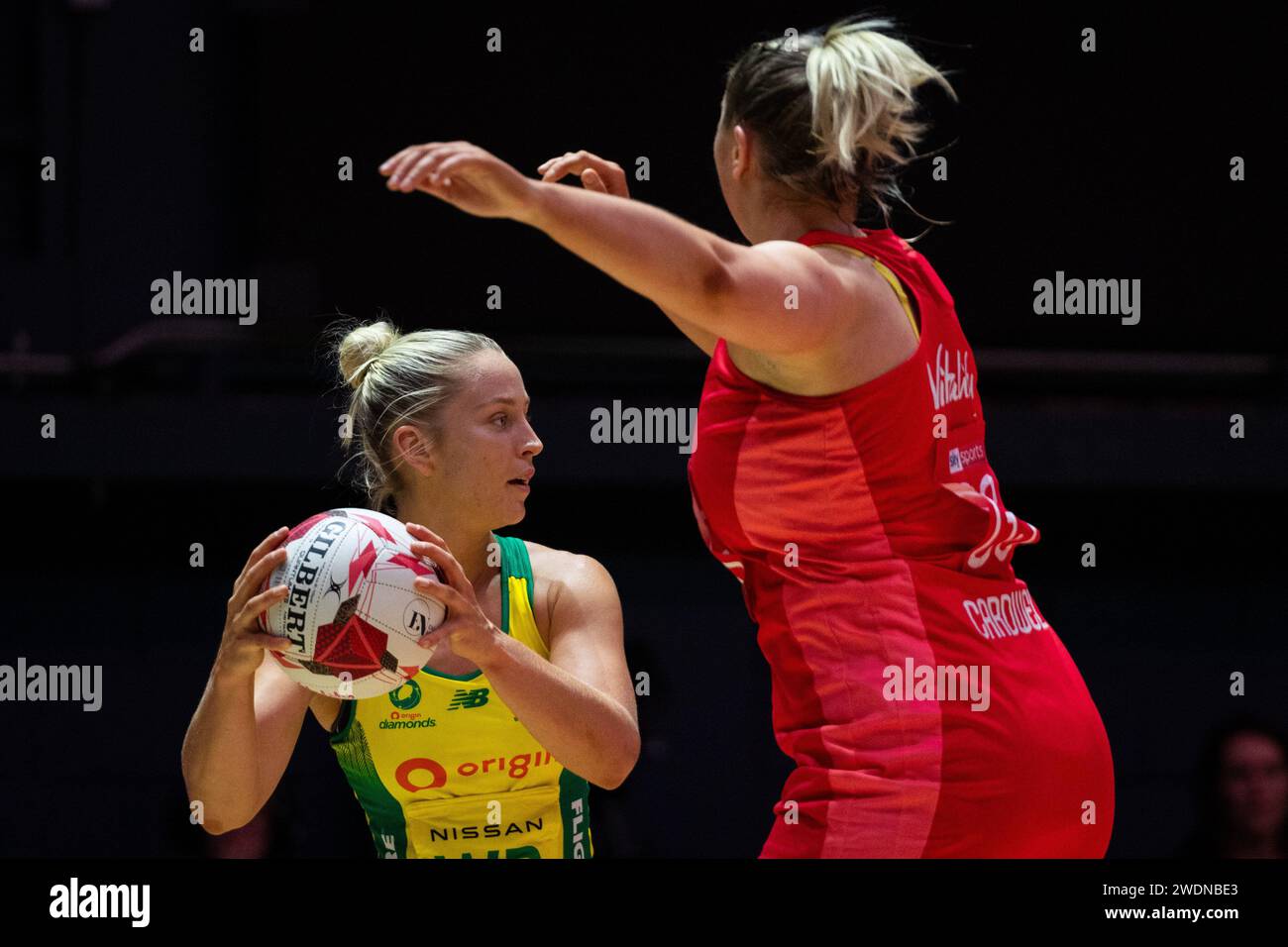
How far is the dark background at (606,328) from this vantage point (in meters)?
5.29

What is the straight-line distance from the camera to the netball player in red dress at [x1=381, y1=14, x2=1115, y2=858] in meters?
2.11

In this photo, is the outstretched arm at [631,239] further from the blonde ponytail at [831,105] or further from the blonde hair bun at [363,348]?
the blonde hair bun at [363,348]

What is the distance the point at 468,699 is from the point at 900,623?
0.82 metres

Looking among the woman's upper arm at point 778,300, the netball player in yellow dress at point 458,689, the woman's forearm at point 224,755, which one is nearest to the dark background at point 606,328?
the netball player in yellow dress at point 458,689

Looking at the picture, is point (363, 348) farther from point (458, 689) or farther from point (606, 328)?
point (606, 328)

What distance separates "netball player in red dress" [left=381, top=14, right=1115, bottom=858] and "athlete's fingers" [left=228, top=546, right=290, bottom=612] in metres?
0.60

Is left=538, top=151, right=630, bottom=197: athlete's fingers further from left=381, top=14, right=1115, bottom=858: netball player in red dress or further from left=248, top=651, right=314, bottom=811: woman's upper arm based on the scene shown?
left=248, top=651, right=314, bottom=811: woman's upper arm

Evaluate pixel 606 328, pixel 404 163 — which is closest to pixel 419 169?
pixel 404 163

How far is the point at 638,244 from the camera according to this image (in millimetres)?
1803

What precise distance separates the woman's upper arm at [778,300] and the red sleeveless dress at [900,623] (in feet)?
0.50

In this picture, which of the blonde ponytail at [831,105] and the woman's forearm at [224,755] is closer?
the blonde ponytail at [831,105]

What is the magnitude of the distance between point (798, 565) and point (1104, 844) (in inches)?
22.9

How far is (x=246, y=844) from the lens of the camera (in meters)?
4.31

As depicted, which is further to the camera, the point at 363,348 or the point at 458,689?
the point at 363,348
